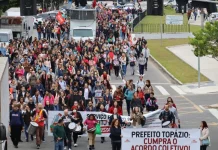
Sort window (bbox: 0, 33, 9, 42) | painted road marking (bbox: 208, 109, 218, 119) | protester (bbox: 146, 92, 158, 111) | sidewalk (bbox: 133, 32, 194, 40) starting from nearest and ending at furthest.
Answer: protester (bbox: 146, 92, 158, 111)
painted road marking (bbox: 208, 109, 218, 119)
window (bbox: 0, 33, 9, 42)
sidewalk (bbox: 133, 32, 194, 40)

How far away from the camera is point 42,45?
48.8 meters

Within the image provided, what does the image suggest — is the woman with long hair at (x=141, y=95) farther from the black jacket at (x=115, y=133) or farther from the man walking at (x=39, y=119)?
the black jacket at (x=115, y=133)

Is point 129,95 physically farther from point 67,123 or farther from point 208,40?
point 67,123

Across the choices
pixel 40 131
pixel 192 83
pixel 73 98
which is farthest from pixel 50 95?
pixel 192 83

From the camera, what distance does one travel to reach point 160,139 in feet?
79.5

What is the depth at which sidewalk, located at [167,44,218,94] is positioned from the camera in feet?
137

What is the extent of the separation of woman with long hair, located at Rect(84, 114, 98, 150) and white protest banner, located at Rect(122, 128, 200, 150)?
9.04 feet

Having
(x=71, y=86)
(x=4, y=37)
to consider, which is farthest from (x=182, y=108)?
(x=4, y=37)

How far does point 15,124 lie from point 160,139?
194 inches

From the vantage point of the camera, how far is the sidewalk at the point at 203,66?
41.8m

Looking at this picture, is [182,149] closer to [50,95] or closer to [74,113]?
[74,113]

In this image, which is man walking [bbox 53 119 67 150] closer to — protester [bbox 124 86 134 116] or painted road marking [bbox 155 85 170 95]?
protester [bbox 124 86 134 116]

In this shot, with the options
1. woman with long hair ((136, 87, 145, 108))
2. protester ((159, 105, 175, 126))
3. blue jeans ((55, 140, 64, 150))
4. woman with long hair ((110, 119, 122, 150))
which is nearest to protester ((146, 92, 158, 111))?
woman with long hair ((136, 87, 145, 108))

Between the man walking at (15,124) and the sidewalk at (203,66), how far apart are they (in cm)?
1481
